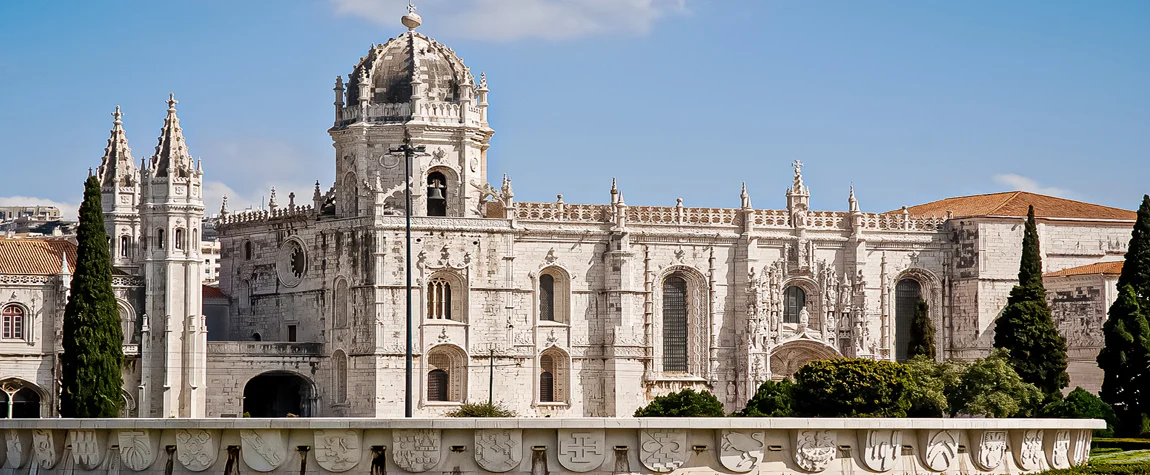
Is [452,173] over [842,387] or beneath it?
over

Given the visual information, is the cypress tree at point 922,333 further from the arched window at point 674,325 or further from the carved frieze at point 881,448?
the carved frieze at point 881,448

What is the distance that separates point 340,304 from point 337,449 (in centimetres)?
3201

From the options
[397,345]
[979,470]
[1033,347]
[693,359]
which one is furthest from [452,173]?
[979,470]

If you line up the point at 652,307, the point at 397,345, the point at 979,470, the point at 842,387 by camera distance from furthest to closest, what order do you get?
the point at 652,307
the point at 397,345
the point at 842,387
the point at 979,470

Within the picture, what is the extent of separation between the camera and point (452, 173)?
79.6m

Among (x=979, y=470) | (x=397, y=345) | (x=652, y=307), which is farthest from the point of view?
(x=652, y=307)

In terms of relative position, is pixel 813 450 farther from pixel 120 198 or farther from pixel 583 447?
pixel 120 198

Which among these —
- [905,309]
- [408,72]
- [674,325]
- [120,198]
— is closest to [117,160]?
[120,198]

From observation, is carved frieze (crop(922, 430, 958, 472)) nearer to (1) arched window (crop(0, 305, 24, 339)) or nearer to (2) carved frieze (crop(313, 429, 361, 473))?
(2) carved frieze (crop(313, 429, 361, 473))

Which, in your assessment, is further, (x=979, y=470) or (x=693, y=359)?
(x=693, y=359)

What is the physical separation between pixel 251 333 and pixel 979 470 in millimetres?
40376

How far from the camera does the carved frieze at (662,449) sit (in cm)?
4738

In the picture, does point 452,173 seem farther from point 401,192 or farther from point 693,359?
point 693,359

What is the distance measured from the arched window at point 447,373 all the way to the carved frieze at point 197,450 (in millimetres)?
30554
